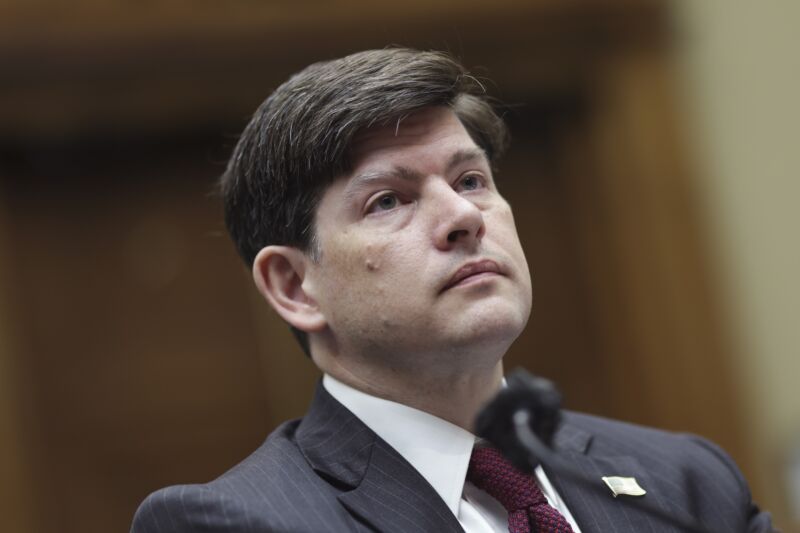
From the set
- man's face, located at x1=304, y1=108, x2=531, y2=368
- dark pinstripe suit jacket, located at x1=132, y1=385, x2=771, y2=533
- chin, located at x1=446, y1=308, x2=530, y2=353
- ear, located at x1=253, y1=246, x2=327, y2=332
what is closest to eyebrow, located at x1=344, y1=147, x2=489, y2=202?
man's face, located at x1=304, y1=108, x2=531, y2=368

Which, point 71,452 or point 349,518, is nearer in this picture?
point 349,518

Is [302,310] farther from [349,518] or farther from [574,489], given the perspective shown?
[574,489]

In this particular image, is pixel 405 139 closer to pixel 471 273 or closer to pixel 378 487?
pixel 471 273

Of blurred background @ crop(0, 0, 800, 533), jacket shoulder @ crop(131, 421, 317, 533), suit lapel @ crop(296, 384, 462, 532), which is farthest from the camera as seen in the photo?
blurred background @ crop(0, 0, 800, 533)

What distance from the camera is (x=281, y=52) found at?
14.6ft

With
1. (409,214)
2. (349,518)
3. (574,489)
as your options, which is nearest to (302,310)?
(409,214)

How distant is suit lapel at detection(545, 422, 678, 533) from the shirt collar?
0.20m

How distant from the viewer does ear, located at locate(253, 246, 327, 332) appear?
85.3 inches

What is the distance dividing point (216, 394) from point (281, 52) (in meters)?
1.37

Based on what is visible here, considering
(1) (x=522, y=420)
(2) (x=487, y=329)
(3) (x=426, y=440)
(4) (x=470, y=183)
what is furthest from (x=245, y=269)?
(1) (x=522, y=420)

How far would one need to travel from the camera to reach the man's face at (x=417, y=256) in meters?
1.97

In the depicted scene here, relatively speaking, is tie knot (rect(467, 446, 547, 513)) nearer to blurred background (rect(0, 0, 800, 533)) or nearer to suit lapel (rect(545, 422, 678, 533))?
suit lapel (rect(545, 422, 678, 533))

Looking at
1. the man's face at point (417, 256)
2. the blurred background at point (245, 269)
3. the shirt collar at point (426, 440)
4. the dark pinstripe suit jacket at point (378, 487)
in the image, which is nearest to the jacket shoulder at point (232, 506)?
the dark pinstripe suit jacket at point (378, 487)

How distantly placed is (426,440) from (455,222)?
Answer: 15.1 inches
